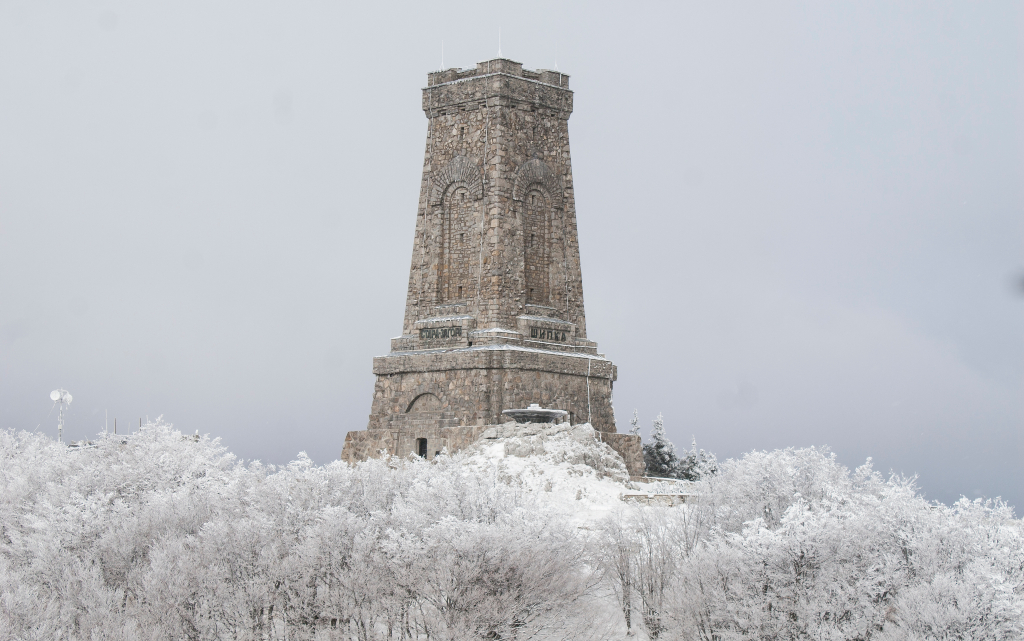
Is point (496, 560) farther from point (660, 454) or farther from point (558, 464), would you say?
point (660, 454)

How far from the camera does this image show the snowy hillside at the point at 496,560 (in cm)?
2433

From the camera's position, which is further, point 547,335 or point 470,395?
point 547,335

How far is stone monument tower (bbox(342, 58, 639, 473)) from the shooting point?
39750 mm

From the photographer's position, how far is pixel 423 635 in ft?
86.8

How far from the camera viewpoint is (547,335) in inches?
1613

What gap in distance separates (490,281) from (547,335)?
8.68 ft

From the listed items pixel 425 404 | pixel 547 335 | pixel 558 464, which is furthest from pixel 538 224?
pixel 558 464

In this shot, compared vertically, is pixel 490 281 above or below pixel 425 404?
above

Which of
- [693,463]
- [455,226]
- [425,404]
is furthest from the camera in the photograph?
[693,463]

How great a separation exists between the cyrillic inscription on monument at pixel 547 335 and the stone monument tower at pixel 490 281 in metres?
0.03

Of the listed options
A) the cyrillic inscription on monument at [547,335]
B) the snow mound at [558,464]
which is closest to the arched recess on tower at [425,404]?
the snow mound at [558,464]

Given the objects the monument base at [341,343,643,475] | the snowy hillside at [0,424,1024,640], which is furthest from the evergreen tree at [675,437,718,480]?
the snowy hillside at [0,424,1024,640]

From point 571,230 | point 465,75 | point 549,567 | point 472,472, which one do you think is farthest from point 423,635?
point 465,75

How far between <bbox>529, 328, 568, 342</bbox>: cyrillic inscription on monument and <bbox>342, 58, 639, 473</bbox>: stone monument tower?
1.3 inches
